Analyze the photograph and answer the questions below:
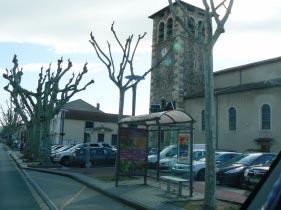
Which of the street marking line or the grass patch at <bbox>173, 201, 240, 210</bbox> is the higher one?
the grass patch at <bbox>173, 201, 240, 210</bbox>

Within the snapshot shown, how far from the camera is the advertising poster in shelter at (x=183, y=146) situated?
15705 mm

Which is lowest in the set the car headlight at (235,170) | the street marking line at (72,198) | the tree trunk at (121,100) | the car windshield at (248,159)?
the street marking line at (72,198)

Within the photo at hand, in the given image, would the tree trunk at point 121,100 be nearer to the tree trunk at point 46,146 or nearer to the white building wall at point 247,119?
the tree trunk at point 46,146

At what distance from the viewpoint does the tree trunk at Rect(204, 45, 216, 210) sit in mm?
11711

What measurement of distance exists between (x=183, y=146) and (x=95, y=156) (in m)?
18.3

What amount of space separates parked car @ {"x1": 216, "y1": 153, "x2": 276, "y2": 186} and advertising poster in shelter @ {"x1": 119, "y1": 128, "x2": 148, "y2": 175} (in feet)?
11.5

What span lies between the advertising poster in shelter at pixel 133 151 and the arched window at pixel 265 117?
17.8 m

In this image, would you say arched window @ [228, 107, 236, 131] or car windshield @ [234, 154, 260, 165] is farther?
arched window @ [228, 107, 236, 131]

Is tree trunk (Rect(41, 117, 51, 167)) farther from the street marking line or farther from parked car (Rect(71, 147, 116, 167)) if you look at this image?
the street marking line

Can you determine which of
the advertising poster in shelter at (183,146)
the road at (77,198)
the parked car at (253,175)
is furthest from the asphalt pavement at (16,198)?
the parked car at (253,175)

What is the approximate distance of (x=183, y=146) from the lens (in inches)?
626

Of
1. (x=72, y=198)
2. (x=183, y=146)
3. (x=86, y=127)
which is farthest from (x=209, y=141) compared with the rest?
(x=86, y=127)

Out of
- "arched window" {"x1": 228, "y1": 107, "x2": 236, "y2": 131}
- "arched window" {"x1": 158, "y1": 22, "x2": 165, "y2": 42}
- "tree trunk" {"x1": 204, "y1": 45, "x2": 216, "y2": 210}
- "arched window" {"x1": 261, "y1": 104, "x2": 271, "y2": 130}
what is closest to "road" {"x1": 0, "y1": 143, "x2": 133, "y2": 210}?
"tree trunk" {"x1": 204, "y1": 45, "x2": 216, "y2": 210}

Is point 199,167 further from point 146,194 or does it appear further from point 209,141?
point 209,141
